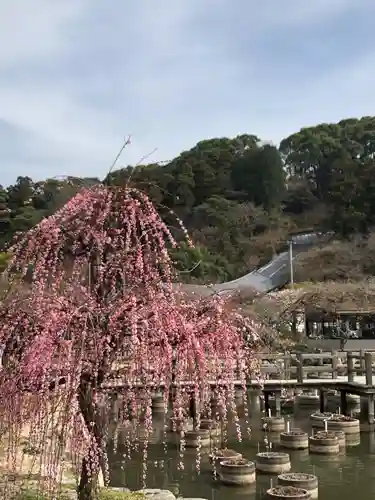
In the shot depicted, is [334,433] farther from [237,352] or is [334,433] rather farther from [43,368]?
[43,368]

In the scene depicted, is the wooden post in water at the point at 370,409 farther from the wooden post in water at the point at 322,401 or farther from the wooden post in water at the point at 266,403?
the wooden post in water at the point at 266,403

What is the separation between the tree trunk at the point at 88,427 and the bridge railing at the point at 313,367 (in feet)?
38.5

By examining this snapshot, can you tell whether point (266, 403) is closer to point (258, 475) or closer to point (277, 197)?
point (258, 475)

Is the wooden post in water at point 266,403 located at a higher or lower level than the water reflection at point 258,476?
higher

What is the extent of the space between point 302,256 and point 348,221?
3666 mm

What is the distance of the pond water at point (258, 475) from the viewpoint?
10.3 meters

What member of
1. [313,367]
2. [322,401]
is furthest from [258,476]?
[322,401]

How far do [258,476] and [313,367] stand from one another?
7.61 metres

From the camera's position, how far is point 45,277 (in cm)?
Result: 545

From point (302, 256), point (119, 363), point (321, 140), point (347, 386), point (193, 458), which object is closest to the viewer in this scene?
point (119, 363)

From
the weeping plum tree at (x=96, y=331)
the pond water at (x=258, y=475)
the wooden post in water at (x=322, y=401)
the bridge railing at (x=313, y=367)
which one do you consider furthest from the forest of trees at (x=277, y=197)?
the weeping plum tree at (x=96, y=331)

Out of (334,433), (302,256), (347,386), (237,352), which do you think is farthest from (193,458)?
(302,256)

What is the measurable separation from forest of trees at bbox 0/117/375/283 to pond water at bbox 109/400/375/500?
56.7ft

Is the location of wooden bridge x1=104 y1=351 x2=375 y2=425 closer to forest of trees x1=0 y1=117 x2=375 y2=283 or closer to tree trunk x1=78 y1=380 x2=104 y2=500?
tree trunk x1=78 y1=380 x2=104 y2=500
